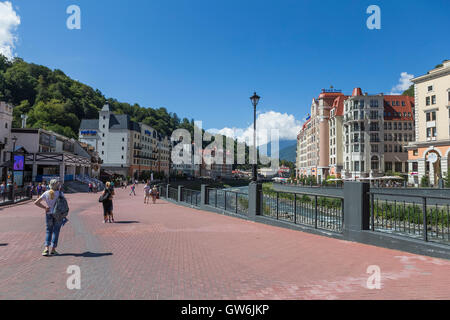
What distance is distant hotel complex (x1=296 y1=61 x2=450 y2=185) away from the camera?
130 ft

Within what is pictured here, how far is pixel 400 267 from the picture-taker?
559cm

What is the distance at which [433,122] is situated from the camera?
38.9 m

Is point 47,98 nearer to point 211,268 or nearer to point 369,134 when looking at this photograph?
point 369,134

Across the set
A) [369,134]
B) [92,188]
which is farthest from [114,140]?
[369,134]

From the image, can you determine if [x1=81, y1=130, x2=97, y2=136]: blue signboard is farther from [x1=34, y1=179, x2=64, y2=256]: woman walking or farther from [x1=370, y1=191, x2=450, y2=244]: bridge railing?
[x1=370, y1=191, x2=450, y2=244]: bridge railing

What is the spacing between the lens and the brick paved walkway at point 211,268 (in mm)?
4312

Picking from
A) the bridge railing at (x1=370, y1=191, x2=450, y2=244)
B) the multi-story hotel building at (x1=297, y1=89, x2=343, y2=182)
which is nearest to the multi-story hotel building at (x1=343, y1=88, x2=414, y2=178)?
the multi-story hotel building at (x1=297, y1=89, x2=343, y2=182)

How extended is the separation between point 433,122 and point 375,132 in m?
20.8

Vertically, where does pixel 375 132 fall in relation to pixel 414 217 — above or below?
above

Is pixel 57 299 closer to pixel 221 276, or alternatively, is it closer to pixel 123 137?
pixel 221 276

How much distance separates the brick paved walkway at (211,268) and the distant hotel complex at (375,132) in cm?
4077

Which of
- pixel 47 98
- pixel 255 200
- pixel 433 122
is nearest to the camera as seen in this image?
pixel 255 200

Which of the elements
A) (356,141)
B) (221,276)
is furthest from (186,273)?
(356,141)
